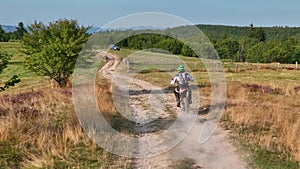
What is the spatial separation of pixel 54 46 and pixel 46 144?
12.4 m

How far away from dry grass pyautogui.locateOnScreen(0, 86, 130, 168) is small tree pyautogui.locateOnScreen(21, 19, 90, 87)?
27.9 ft

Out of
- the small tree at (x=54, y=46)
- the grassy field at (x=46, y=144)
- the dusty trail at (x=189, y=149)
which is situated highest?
the small tree at (x=54, y=46)

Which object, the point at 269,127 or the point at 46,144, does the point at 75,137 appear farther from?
the point at 269,127

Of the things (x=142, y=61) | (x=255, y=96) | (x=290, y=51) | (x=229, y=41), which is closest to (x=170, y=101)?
(x=255, y=96)

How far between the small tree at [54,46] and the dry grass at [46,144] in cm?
851

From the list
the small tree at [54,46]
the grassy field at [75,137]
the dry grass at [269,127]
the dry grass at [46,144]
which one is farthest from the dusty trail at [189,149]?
the small tree at [54,46]

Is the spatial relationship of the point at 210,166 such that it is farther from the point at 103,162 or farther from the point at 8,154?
the point at 8,154

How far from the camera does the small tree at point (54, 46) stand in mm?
21297

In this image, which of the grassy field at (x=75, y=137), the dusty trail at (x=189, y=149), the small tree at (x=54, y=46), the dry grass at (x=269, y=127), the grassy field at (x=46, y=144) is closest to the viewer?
the grassy field at (x=46, y=144)

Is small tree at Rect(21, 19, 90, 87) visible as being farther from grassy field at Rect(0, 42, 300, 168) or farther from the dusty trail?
the dusty trail

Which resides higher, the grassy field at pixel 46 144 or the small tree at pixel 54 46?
the small tree at pixel 54 46

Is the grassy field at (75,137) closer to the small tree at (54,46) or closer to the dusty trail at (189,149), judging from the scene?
the dusty trail at (189,149)

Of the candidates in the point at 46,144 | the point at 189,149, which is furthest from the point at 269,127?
the point at 46,144

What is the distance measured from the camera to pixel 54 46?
69.3 feet
